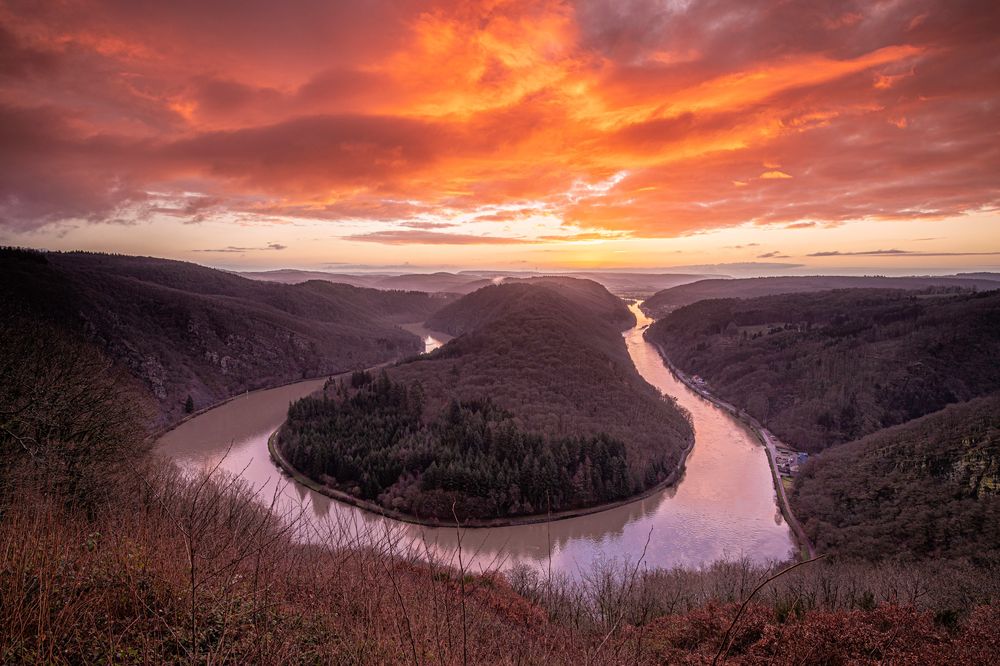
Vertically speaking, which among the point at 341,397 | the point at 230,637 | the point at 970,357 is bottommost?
the point at 341,397

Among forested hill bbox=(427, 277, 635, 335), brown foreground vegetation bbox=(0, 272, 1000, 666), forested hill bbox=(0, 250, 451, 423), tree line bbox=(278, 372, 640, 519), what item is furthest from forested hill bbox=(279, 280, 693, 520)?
forested hill bbox=(427, 277, 635, 335)

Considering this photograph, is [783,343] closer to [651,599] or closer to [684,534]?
[684,534]

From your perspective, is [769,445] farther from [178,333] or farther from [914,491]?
[178,333]

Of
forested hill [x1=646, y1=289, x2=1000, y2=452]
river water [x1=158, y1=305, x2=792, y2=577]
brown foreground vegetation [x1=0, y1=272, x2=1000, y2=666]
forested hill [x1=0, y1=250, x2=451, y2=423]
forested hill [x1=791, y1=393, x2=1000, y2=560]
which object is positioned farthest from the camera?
forested hill [x1=0, y1=250, x2=451, y2=423]

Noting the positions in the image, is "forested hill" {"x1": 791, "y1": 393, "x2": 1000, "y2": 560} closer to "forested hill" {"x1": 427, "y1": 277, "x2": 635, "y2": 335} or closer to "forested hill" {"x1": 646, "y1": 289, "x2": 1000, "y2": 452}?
"forested hill" {"x1": 646, "y1": 289, "x2": 1000, "y2": 452}

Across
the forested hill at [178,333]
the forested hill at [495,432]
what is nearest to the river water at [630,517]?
the forested hill at [495,432]

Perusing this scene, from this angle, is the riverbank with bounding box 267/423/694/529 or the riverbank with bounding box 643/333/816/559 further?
the riverbank with bounding box 267/423/694/529

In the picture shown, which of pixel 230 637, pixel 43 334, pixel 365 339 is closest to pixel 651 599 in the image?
pixel 230 637

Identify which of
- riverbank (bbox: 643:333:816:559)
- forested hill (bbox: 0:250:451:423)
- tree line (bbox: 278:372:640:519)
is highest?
forested hill (bbox: 0:250:451:423)
